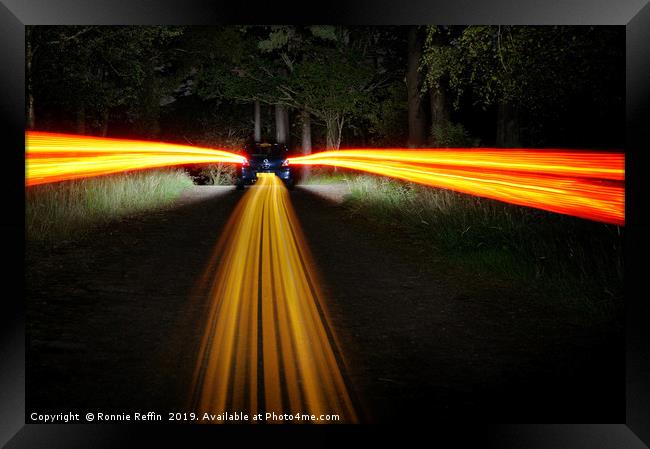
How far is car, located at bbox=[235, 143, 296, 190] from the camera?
31828 mm

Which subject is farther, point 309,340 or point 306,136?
point 306,136

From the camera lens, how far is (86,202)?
1884 cm

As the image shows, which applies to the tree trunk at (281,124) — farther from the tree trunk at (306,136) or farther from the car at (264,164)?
the car at (264,164)

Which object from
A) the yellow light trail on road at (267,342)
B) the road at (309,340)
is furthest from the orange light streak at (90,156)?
the yellow light trail on road at (267,342)

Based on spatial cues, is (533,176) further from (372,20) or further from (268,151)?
(268,151)

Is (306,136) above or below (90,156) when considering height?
above

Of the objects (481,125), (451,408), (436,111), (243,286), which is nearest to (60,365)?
(451,408)

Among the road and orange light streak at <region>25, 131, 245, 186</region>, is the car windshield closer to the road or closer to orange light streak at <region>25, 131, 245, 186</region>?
orange light streak at <region>25, 131, 245, 186</region>

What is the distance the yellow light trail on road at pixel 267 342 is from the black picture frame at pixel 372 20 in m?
1.58

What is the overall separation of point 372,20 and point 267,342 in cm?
358

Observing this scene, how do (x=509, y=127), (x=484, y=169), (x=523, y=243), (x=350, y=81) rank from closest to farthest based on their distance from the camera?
(x=523, y=243) → (x=484, y=169) → (x=509, y=127) → (x=350, y=81)

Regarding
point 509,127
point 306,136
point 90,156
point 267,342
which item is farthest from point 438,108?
point 306,136

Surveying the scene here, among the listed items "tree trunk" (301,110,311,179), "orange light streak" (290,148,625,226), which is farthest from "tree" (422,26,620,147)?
"tree trunk" (301,110,311,179)

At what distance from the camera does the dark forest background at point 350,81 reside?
13297 millimetres
